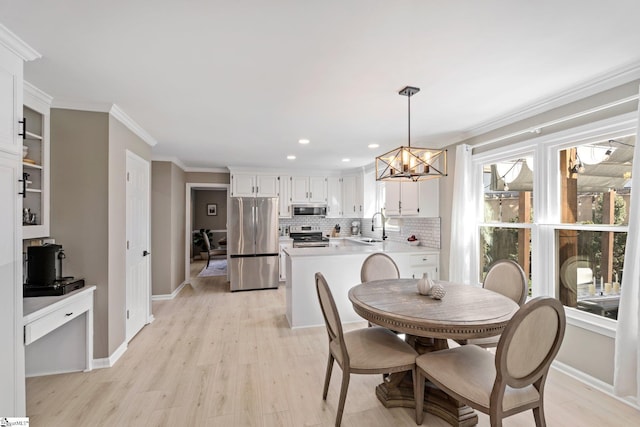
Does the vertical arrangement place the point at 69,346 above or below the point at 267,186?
below

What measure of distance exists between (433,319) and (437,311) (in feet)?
0.54

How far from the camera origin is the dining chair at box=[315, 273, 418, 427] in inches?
74.5

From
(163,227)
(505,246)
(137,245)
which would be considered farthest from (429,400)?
(163,227)

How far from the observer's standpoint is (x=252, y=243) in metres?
5.57

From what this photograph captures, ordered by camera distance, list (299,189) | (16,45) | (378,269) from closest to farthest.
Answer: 1. (16,45)
2. (378,269)
3. (299,189)

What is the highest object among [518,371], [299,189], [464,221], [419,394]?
[299,189]

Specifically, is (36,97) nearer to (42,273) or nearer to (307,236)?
(42,273)

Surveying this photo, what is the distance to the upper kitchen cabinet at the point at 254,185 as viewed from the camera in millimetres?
5867

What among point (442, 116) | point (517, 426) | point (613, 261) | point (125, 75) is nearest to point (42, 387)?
point (125, 75)

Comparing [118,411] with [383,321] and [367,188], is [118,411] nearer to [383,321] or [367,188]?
[383,321]

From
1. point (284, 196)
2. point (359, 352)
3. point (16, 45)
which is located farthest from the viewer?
point (284, 196)

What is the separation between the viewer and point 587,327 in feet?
8.07

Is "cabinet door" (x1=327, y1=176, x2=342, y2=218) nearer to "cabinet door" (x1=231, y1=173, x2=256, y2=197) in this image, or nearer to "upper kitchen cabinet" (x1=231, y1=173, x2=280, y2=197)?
"upper kitchen cabinet" (x1=231, y1=173, x2=280, y2=197)

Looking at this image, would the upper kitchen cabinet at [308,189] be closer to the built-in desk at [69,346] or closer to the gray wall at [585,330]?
the gray wall at [585,330]
